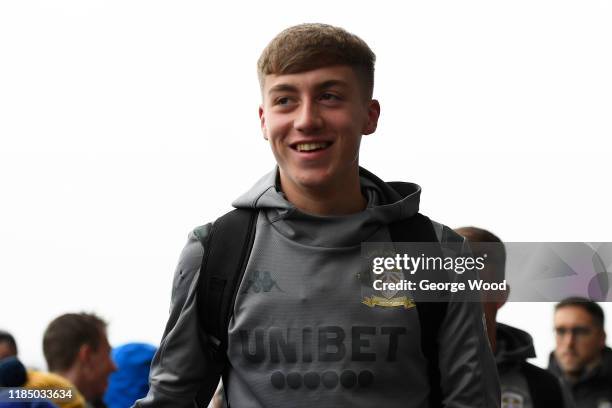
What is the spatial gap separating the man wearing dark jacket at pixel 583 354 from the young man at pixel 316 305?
11.5ft

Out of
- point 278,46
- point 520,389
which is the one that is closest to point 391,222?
point 278,46

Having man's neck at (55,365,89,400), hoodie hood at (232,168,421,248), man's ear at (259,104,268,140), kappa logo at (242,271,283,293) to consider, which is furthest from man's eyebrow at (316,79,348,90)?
man's neck at (55,365,89,400)

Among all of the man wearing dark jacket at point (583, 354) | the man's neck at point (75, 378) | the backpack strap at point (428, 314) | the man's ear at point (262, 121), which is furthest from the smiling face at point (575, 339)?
the man's ear at point (262, 121)

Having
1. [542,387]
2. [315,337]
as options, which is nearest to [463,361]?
[315,337]

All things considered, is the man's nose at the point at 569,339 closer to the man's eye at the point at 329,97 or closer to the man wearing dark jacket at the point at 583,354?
the man wearing dark jacket at the point at 583,354

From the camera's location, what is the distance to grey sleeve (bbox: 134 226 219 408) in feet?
12.2

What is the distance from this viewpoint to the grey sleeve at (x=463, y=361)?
145 inches

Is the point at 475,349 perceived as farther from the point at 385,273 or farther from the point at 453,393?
the point at 385,273

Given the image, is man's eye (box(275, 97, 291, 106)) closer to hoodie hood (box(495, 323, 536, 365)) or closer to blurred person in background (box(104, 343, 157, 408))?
hoodie hood (box(495, 323, 536, 365))

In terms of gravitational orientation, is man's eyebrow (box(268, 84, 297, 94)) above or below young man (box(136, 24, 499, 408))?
above

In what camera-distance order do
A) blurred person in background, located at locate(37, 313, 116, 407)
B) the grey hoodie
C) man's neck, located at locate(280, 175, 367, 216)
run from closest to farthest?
the grey hoodie → man's neck, located at locate(280, 175, 367, 216) → blurred person in background, located at locate(37, 313, 116, 407)

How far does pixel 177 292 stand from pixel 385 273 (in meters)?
0.74

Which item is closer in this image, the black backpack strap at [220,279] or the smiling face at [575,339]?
the black backpack strap at [220,279]

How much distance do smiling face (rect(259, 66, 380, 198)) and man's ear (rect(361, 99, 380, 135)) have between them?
74 mm
